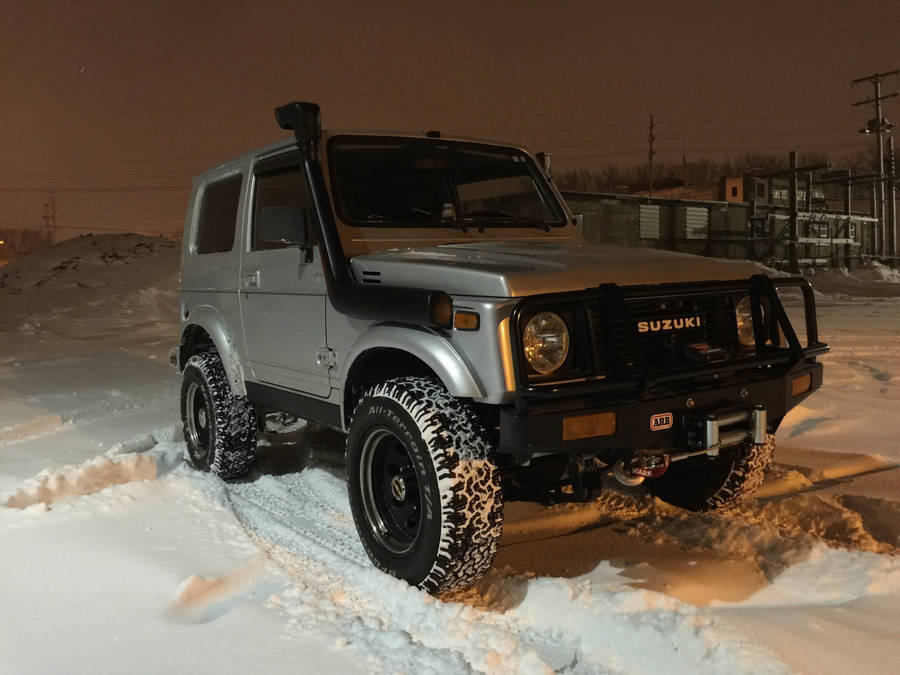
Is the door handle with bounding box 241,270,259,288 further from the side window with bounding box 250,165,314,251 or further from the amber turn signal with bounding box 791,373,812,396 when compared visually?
the amber turn signal with bounding box 791,373,812,396

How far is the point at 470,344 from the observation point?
3068mm

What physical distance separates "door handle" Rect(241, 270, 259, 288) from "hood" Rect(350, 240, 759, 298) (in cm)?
104

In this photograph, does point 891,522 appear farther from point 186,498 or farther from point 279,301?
point 186,498

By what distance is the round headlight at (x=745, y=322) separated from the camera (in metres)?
3.74

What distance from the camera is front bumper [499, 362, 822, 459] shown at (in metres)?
2.95

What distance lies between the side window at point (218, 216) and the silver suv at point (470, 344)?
15 centimetres

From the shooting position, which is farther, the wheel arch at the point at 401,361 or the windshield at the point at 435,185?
the windshield at the point at 435,185

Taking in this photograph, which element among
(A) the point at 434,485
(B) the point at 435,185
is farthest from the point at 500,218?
(A) the point at 434,485

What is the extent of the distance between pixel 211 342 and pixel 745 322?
364cm

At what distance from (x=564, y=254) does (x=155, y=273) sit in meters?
19.8

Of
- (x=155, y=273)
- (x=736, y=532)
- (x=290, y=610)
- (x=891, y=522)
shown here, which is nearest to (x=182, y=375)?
(x=290, y=610)

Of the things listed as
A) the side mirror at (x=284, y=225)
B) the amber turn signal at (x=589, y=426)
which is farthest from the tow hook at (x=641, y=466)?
the side mirror at (x=284, y=225)

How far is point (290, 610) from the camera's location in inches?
123

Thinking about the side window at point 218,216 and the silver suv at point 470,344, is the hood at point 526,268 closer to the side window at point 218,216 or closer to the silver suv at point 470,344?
the silver suv at point 470,344
